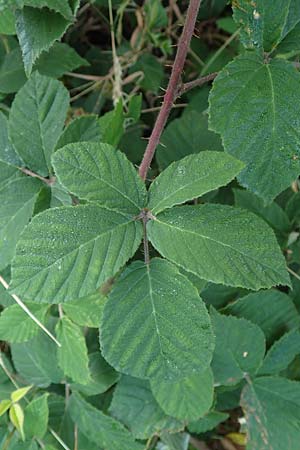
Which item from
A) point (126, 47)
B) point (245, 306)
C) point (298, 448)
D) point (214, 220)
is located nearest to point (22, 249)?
point (214, 220)

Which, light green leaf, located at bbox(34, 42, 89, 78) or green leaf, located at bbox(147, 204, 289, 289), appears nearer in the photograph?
green leaf, located at bbox(147, 204, 289, 289)

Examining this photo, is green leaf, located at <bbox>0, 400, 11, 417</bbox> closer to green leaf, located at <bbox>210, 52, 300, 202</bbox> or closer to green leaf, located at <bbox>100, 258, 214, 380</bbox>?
green leaf, located at <bbox>100, 258, 214, 380</bbox>

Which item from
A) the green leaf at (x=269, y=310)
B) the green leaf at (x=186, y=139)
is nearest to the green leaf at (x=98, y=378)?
the green leaf at (x=269, y=310)

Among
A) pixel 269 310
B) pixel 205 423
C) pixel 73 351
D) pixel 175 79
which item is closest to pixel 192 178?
pixel 175 79

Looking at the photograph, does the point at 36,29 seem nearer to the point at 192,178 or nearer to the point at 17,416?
the point at 192,178

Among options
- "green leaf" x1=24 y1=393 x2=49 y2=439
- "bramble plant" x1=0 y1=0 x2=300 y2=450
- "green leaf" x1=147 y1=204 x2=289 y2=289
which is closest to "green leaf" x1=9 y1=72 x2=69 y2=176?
"bramble plant" x1=0 y1=0 x2=300 y2=450
